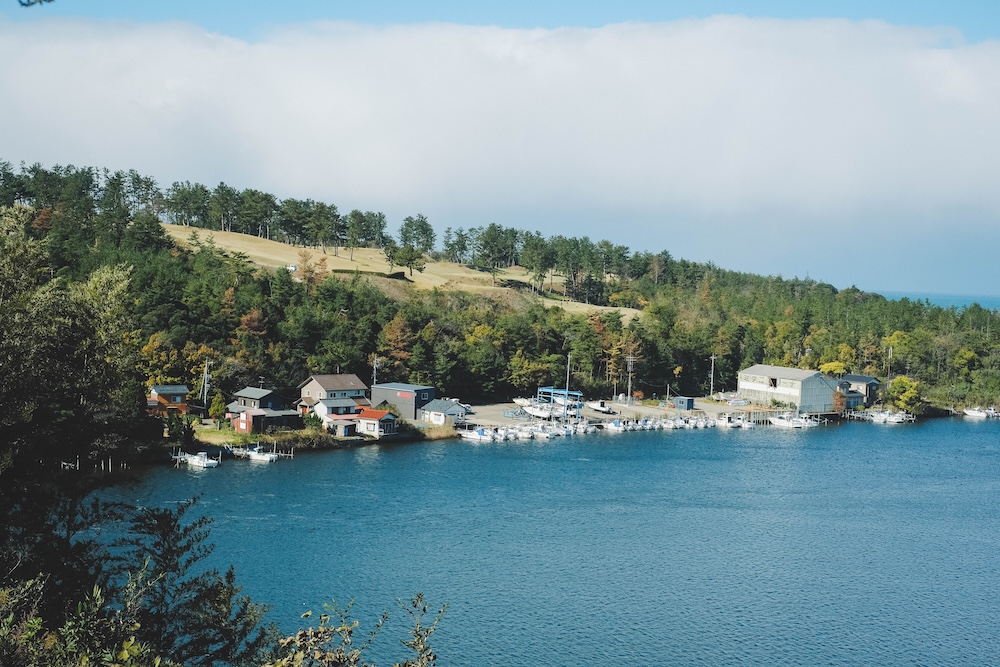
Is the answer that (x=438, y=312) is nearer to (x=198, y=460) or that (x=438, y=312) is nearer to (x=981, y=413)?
(x=198, y=460)

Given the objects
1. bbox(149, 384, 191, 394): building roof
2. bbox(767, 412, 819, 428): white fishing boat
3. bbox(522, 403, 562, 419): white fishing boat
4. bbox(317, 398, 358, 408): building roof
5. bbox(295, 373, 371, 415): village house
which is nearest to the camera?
bbox(149, 384, 191, 394): building roof

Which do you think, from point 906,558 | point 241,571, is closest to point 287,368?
point 241,571

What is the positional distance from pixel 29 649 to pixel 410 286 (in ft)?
134

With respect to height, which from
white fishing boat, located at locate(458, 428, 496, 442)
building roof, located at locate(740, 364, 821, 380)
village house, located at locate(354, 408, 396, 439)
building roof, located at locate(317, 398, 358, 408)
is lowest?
white fishing boat, located at locate(458, 428, 496, 442)

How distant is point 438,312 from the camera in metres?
39.5

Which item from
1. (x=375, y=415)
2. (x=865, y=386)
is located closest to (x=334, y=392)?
(x=375, y=415)

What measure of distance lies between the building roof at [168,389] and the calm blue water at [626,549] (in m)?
4.72

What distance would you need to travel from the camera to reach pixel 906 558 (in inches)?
698

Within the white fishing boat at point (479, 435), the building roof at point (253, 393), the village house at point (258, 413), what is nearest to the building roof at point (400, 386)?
the white fishing boat at point (479, 435)

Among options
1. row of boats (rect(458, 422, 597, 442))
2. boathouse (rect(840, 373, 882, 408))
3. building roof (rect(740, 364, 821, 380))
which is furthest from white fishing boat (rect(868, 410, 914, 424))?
row of boats (rect(458, 422, 597, 442))

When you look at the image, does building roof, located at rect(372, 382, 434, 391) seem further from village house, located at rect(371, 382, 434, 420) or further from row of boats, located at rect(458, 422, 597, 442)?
row of boats, located at rect(458, 422, 597, 442)

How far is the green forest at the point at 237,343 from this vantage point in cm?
749

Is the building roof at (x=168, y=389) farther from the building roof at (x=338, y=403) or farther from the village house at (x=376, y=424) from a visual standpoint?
the village house at (x=376, y=424)

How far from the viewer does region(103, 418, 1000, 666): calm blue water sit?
13.4 meters
